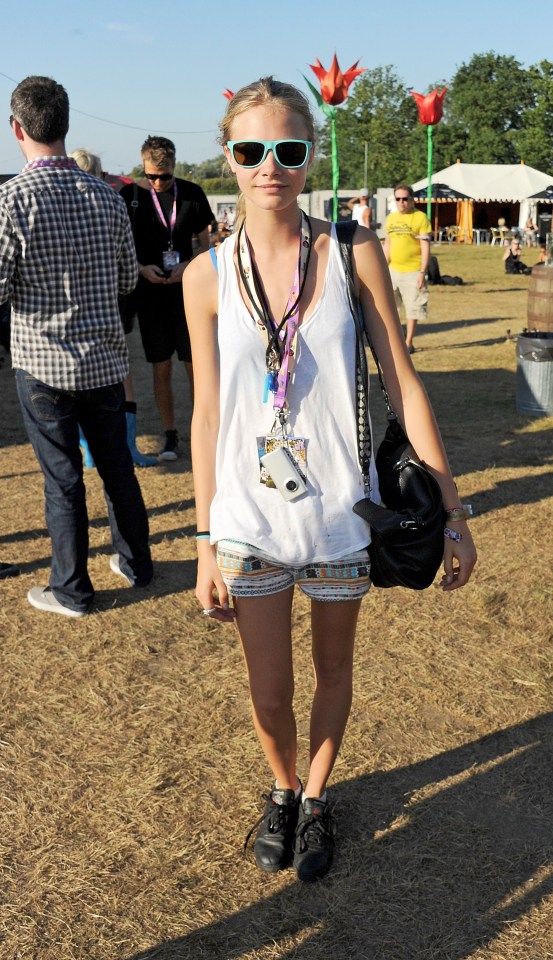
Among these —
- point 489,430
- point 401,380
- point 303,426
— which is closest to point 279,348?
point 303,426

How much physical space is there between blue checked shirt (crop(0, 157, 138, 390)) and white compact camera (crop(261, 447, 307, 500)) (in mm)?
2138

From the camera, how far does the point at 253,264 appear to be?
2.17 m

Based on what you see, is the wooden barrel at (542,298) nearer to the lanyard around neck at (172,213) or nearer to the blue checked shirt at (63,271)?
the lanyard around neck at (172,213)

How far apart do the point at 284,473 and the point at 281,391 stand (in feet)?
0.62

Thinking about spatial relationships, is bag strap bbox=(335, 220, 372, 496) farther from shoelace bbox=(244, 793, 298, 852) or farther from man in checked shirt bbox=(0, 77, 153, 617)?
man in checked shirt bbox=(0, 77, 153, 617)

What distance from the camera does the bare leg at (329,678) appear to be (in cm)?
234

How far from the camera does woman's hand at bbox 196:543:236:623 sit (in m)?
2.27

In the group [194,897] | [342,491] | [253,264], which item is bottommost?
[194,897]

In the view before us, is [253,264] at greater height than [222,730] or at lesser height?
greater

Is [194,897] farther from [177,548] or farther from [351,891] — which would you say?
[177,548]

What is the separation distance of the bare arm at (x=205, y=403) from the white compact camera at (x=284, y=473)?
202mm

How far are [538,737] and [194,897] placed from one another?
1.42 meters

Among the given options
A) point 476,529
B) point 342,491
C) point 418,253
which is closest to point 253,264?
point 342,491

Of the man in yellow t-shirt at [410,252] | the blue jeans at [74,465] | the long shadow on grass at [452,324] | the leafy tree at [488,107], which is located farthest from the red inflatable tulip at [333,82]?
the leafy tree at [488,107]
